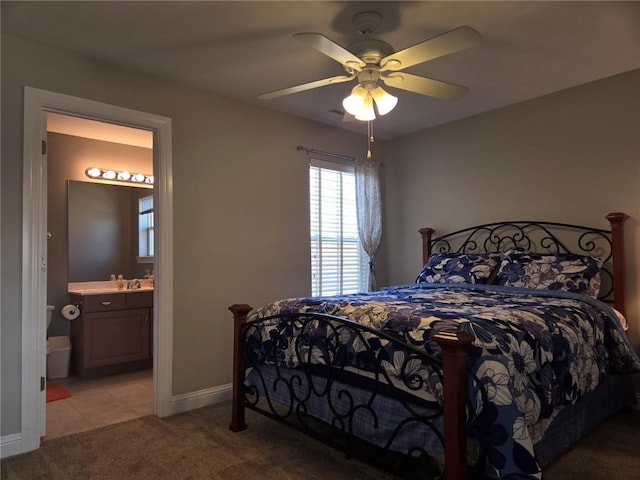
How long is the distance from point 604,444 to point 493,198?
6.98ft

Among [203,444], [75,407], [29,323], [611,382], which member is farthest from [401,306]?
[75,407]

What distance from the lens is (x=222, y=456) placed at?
7.80 ft

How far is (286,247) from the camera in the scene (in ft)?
12.9

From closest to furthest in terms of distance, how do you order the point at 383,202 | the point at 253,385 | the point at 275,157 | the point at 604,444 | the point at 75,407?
the point at 604,444, the point at 253,385, the point at 75,407, the point at 275,157, the point at 383,202

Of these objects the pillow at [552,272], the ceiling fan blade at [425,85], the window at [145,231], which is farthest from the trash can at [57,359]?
the pillow at [552,272]

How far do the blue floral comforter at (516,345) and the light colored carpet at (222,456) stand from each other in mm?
374

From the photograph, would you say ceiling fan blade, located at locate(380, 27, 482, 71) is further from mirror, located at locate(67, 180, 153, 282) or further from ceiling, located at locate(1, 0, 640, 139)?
mirror, located at locate(67, 180, 153, 282)

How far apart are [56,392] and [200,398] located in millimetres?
1399

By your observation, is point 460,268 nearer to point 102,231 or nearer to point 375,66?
point 375,66

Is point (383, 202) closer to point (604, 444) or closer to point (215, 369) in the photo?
point (215, 369)

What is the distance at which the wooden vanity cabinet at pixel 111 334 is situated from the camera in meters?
4.04

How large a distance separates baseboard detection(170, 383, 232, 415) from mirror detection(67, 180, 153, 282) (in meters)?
2.07

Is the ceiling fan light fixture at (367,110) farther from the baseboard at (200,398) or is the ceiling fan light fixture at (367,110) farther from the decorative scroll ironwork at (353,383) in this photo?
the baseboard at (200,398)

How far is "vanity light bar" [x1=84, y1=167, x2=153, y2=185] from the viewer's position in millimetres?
4699
